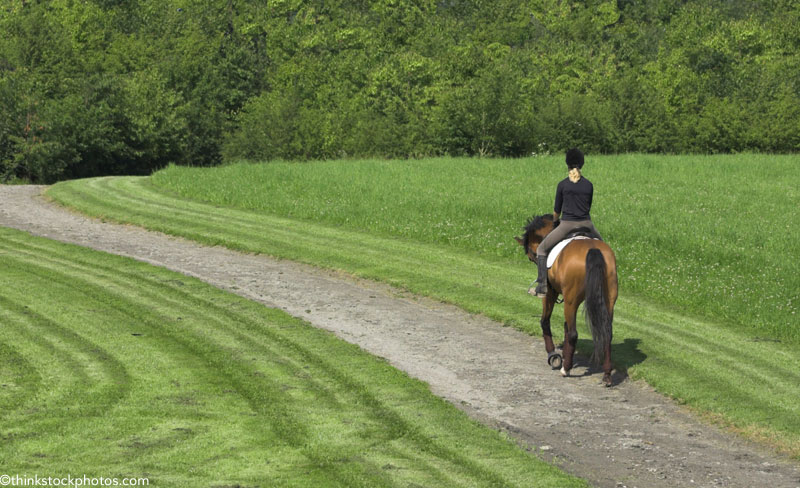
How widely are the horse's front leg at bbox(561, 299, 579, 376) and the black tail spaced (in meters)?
0.41

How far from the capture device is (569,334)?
1412cm

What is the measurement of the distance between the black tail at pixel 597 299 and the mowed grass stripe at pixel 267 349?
336 cm

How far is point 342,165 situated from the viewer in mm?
45562

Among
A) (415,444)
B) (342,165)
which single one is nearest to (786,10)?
(342,165)

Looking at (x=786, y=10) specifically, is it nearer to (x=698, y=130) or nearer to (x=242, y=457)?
(x=698, y=130)

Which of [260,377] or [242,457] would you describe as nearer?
[242,457]

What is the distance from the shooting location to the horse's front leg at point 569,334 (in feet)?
45.9

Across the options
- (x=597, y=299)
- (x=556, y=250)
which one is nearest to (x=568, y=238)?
(x=556, y=250)

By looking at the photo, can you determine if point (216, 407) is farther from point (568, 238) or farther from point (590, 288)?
point (568, 238)

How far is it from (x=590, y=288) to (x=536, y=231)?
1984 mm

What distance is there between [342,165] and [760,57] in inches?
2788

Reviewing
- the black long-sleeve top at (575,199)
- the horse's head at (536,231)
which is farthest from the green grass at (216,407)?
the black long-sleeve top at (575,199)

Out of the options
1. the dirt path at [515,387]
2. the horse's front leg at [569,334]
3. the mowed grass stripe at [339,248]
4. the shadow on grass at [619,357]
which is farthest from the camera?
the mowed grass stripe at [339,248]

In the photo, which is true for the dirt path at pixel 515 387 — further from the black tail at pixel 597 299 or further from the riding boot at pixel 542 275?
the riding boot at pixel 542 275
